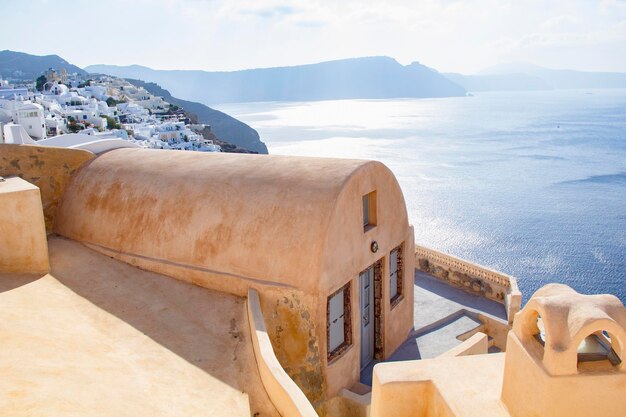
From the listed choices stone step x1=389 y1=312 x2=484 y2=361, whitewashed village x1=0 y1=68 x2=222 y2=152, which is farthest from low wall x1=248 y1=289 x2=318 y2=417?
whitewashed village x1=0 y1=68 x2=222 y2=152

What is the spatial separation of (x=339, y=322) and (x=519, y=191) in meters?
65.6

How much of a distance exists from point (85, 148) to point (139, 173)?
293 centimetres

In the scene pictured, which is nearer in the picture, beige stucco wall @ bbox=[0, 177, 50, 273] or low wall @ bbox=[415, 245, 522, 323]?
beige stucco wall @ bbox=[0, 177, 50, 273]

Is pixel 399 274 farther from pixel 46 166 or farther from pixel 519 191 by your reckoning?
pixel 519 191

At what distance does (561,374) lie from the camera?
5.99m

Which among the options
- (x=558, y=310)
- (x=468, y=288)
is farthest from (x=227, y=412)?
(x=468, y=288)

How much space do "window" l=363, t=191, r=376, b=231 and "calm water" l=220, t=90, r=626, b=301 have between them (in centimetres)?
3409

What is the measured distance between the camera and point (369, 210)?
11898 mm

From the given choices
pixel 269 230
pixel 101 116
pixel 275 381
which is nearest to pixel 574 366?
pixel 275 381

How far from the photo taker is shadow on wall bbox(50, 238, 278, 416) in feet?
28.6

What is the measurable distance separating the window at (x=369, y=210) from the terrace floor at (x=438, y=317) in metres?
3.40

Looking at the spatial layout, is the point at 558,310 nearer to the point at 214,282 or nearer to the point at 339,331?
the point at 339,331

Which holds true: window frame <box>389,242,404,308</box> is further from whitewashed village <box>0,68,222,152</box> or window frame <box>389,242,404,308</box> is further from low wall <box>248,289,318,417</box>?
whitewashed village <box>0,68,222,152</box>

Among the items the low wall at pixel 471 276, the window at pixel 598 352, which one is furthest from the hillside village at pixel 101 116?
the window at pixel 598 352
